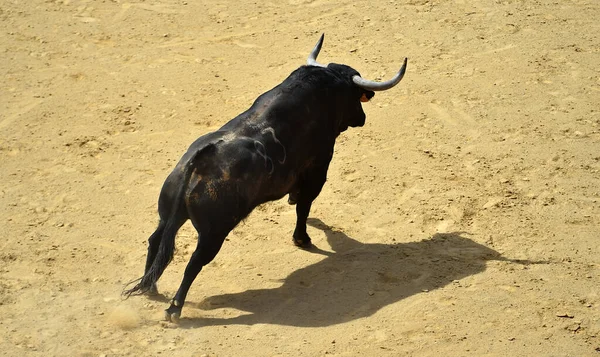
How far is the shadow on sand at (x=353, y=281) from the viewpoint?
9.98 metres

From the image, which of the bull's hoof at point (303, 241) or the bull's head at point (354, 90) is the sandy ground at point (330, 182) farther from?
the bull's head at point (354, 90)

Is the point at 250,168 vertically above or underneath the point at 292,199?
above

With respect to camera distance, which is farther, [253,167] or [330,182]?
[330,182]

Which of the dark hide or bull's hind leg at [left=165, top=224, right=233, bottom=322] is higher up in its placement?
the dark hide

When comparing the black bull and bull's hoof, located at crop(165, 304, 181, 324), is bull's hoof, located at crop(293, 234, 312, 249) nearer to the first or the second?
the black bull

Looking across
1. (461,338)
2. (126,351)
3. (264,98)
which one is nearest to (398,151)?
(264,98)

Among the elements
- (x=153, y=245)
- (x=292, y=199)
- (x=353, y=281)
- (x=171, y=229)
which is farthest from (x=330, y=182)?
(x=171, y=229)

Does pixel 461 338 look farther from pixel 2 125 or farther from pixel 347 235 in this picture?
pixel 2 125

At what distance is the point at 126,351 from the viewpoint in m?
9.39

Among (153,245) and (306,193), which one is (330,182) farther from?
(153,245)

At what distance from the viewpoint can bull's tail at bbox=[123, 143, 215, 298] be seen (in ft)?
32.2

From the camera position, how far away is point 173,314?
32.2 feet

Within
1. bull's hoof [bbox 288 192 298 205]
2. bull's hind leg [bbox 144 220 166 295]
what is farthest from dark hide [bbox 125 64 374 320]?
bull's hoof [bbox 288 192 298 205]

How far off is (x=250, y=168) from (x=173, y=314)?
160 cm
